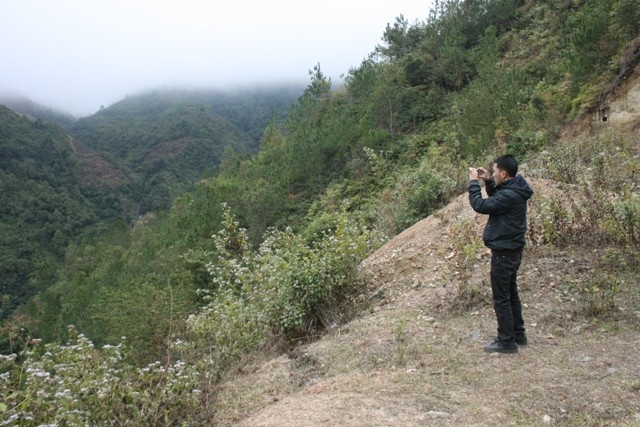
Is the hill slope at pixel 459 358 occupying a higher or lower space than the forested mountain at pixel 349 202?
lower

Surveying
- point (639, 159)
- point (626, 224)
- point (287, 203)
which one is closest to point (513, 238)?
point (626, 224)

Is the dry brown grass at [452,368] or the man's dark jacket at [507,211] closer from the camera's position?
the dry brown grass at [452,368]

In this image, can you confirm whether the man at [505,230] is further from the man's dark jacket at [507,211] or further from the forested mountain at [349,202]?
the forested mountain at [349,202]

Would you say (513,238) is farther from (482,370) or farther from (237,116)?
(237,116)

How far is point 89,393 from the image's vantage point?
3.59m

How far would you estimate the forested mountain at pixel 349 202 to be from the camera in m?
4.08

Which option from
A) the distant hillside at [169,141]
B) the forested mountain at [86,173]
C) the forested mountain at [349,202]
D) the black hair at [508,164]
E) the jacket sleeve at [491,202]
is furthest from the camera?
the distant hillside at [169,141]

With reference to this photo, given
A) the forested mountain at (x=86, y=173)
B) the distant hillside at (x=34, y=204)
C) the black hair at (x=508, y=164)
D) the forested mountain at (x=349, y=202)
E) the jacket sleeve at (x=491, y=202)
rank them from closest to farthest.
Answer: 1. the jacket sleeve at (x=491, y=202)
2. the black hair at (x=508, y=164)
3. the forested mountain at (x=349, y=202)
4. the distant hillside at (x=34, y=204)
5. the forested mountain at (x=86, y=173)

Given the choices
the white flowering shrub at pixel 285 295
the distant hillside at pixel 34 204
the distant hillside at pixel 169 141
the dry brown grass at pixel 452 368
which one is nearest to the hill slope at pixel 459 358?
the dry brown grass at pixel 452 368

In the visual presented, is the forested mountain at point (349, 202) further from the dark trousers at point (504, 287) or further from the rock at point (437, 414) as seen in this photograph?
the rock at point (437, 414)

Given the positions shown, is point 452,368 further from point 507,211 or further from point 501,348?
point 507,211

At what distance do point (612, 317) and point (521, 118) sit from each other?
10.4 meters

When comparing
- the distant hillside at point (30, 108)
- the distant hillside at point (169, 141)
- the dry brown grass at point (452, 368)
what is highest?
the distant hillside at point (30, 108)

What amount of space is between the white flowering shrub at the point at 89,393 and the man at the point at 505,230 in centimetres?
276
